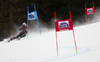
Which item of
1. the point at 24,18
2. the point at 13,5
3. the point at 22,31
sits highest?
the point at 13,5

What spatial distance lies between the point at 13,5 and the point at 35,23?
171 inches

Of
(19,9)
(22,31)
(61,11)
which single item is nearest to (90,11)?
(22,31)

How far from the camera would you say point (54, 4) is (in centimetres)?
2764

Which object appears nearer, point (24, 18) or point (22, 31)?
point (22, 31)

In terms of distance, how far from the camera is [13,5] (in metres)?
27.5

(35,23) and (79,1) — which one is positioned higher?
(79,1)

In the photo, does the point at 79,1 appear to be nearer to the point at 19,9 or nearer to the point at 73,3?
the point at 73,3

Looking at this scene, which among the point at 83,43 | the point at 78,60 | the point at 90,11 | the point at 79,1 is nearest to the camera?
the point at 78,60

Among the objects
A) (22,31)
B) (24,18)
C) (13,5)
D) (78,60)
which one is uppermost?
(13,5)

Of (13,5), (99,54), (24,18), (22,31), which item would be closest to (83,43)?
(99,54)

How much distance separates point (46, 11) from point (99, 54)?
21.3 meters

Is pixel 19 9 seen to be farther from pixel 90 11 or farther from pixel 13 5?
pixel 90 11

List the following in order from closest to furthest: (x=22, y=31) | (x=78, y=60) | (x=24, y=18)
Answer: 1. (x=78, y=60)
2. (x=22, y=31)
3. (x=24, y=18)

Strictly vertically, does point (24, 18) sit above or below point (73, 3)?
below
